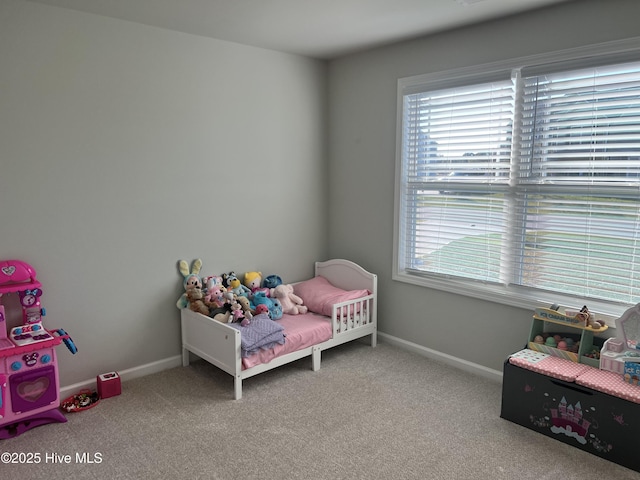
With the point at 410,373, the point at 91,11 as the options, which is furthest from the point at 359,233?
the point at 91,11

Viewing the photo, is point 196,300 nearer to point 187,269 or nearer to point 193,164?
point 187,269

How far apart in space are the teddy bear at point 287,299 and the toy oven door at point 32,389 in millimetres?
1557

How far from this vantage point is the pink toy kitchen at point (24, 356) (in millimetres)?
2508

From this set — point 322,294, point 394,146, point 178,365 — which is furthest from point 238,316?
point 394,146

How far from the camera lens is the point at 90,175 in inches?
116

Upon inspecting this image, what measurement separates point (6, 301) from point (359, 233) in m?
2.52

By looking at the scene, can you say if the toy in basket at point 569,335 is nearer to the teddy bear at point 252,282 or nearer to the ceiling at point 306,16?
the ceiling at point 306,16

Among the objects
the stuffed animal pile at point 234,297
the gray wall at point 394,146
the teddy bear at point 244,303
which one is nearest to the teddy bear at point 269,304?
the stuffed animal pile at point 234,297

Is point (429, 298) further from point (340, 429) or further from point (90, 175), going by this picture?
point (90, 175)

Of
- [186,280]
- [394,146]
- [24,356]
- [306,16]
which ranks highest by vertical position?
[306,16]

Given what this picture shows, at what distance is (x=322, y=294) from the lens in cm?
377

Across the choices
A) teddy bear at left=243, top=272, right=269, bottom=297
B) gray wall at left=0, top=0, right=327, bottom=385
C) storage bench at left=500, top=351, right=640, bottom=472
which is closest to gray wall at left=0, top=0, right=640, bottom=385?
gray wall at left=0, top=0, right=327, bottom=385

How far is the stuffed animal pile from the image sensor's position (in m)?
3.29

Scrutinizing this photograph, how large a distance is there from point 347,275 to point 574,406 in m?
1.97
